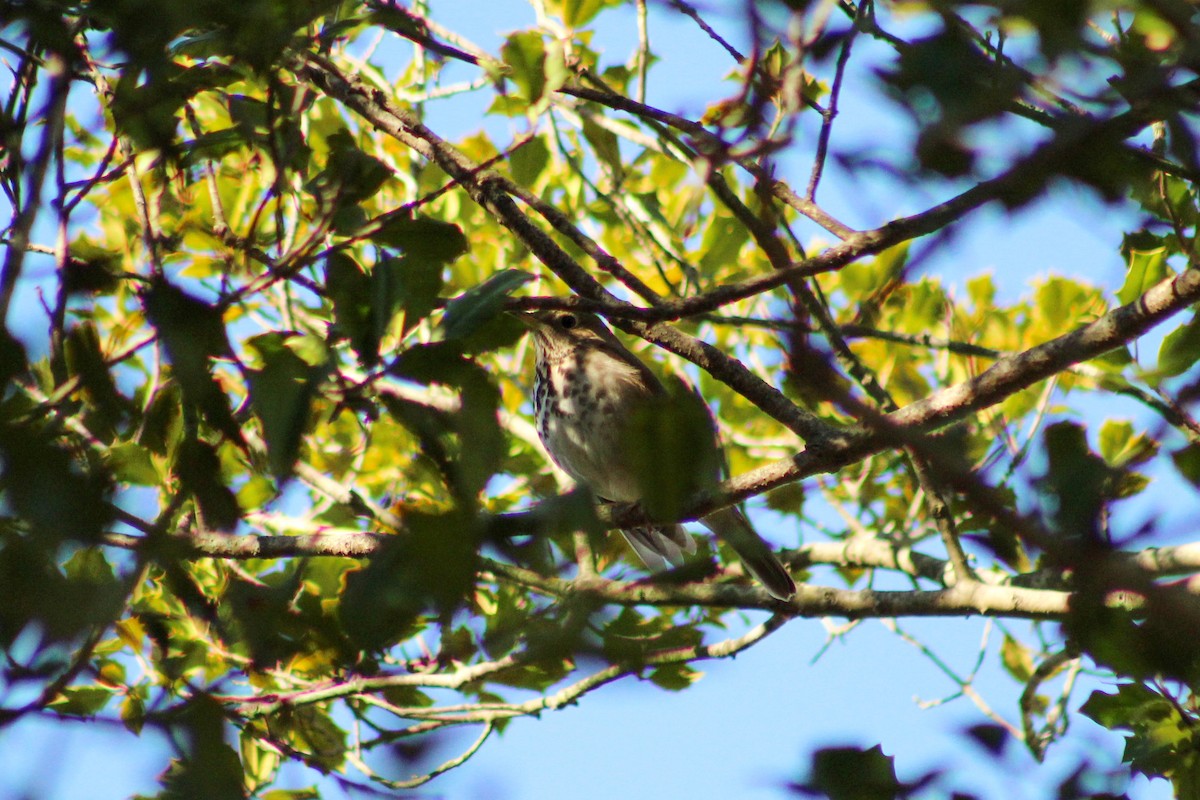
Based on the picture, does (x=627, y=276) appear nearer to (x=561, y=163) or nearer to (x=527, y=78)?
(x=527, y=78)

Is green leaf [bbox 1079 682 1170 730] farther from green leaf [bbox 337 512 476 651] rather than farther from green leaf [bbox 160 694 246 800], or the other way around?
green leaf [bbox 160 694 246 800]

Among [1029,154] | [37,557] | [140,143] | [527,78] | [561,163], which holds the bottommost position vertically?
[37,557]

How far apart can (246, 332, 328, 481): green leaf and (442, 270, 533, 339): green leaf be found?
19 cm

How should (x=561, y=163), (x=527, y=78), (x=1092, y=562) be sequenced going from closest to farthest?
(x=1092, y=562), (x=527, y=78), (x=561, y=163)

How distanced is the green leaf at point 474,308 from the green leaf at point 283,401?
→ 19cm

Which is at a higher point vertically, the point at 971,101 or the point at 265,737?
the point at 971,101

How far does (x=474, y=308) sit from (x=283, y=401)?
0.33 meters

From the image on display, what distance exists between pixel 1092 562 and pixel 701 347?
1.73m

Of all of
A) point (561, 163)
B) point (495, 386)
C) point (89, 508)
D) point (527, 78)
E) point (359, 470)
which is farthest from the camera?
point (561, 163)

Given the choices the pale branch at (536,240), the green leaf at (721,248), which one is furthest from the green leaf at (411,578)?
the green leaf at (721,248)

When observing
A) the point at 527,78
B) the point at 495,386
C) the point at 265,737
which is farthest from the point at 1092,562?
the point at 265,737

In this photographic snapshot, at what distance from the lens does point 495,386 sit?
1452 millimetres

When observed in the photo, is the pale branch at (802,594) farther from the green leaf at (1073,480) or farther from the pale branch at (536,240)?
the green leaf at (1073,480)

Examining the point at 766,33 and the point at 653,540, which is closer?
the point at 766,33
